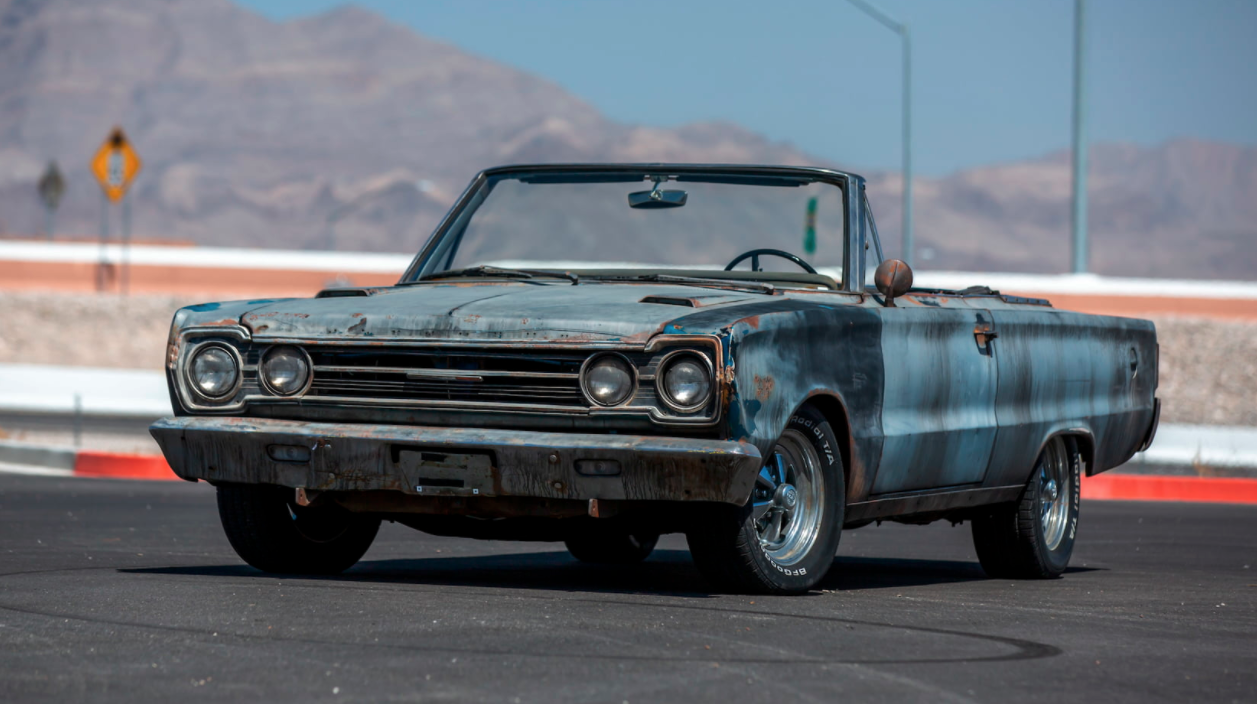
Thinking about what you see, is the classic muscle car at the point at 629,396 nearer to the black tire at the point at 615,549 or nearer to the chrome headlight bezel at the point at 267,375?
the chrome headlight bezel at the point at 267,375

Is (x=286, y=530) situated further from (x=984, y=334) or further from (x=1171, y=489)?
(x=1171, y=489)

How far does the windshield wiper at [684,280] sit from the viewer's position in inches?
288

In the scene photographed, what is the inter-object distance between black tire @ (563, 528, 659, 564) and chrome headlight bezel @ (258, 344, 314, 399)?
6.81ft

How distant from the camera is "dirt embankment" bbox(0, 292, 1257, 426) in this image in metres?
34.3

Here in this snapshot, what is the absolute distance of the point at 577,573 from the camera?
8094 millimetres

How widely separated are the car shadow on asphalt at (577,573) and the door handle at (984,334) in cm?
104

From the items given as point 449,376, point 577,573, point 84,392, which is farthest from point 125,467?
point 84,392

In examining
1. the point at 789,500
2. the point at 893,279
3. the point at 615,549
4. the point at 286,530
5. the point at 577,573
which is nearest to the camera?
the point at 789,500

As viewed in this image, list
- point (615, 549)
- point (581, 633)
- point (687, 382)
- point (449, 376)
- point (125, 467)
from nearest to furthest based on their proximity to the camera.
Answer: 1. point (581, 633)
2. point (687, 382)
3. point (449, 376)
4. point (615, 549)
5. point (125, 467)

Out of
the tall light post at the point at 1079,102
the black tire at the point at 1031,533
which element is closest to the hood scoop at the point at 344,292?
the black tire at the point at 1031,533

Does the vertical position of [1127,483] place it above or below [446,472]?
below

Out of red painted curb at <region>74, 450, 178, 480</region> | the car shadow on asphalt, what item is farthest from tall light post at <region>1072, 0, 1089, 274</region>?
the car shadow on asphalt

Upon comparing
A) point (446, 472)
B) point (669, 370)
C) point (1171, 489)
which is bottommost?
point (1171, 489)

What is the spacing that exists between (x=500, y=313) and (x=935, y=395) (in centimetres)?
198
